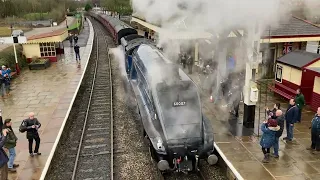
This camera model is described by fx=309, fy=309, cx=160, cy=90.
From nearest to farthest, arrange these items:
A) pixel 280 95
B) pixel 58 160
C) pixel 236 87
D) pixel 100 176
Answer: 1. pixel 100 176
2. pixel 58 160
3. pixel 236 87
4. pixel 280 95

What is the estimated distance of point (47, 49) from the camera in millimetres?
20500

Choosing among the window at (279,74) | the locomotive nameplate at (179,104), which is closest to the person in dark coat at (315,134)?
the locomotive nameplate at (179,104)

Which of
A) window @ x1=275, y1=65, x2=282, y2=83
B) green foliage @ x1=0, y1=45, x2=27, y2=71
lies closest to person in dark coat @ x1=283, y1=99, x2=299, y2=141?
window @ x1=275, y1=65, x2=282, y2=83

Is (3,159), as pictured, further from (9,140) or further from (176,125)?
(176,125)

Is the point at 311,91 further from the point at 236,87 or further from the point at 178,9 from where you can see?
the point at 178,9

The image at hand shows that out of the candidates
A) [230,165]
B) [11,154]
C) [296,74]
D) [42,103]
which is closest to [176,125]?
[230,165]

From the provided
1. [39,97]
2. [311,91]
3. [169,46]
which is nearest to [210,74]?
[169,46]

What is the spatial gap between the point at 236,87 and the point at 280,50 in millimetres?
7420

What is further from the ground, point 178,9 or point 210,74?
point 178,9

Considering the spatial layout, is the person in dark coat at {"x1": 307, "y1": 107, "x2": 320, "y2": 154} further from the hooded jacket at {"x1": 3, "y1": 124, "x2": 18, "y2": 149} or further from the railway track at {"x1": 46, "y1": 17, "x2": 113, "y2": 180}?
the hooded jacket at {"x1": 3, "y1": 124, "x2": 18, "y2": 149}

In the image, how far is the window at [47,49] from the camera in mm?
20188

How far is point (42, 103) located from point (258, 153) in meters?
8.60

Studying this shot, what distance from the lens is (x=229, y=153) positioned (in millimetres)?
7996

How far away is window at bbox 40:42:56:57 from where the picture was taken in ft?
66.2
